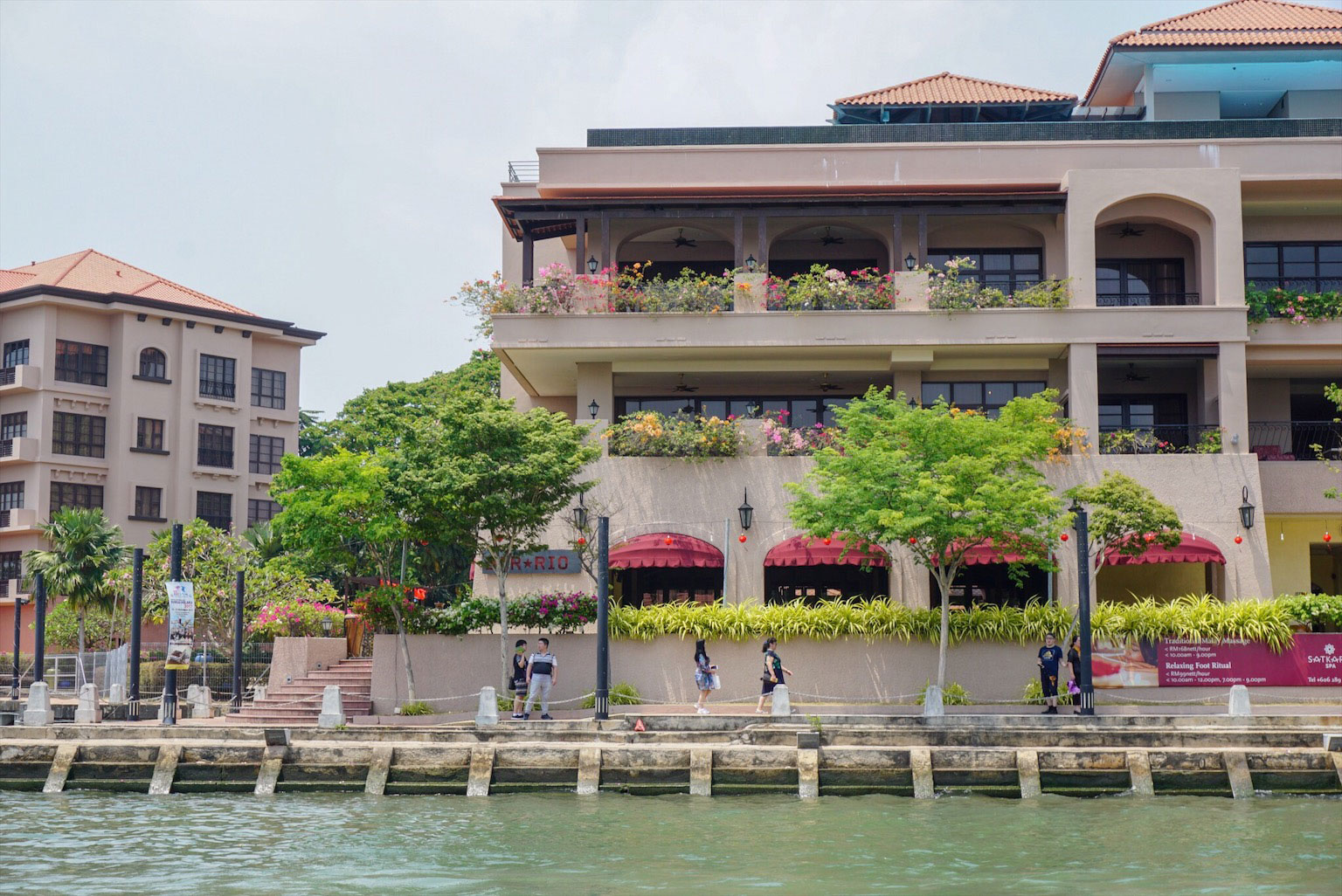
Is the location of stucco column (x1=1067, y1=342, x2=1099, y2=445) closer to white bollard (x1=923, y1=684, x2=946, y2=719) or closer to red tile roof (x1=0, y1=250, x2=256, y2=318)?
white bollard (x1=923, y1=684, x2=946, y2=719)

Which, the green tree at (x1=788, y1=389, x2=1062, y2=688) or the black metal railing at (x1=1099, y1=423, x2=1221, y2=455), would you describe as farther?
the black metal railing at (x1=1099, y1=423, x2=1221, y2=455)

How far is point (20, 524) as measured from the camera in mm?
57406

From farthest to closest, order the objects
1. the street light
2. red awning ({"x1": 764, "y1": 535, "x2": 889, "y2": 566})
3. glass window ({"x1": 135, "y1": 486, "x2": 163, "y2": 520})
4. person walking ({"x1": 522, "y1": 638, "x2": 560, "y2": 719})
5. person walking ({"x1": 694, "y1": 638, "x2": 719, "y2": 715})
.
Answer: glass window ({"x1": 135, "y1": 486, "x2": 163, "y2": 520}), the street light, red awning ({"x1": 764, "y1": 535, "x2": 889, "y2": 566}), person walking ({"x1": 694, "y1": 638, "x2": 719, "y2": 715}), person walking ({"x1": 522, "y1": 638, "x2": 560, "y2": 719})

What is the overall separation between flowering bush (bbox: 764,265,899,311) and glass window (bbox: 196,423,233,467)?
35115mm

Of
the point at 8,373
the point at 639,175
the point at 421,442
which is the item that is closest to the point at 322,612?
the point at 421,442

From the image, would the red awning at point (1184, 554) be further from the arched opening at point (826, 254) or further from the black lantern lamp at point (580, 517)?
the black lantern lamp at point (580, 517)

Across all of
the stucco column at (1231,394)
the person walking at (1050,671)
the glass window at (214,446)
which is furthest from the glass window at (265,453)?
the person walking at (1050,671)

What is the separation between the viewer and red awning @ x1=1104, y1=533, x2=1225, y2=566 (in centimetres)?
3356

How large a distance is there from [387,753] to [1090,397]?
66.5 feet

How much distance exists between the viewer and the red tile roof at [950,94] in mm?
42906

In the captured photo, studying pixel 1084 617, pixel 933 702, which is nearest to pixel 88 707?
pixel 933 702

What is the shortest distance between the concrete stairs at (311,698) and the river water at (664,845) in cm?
797

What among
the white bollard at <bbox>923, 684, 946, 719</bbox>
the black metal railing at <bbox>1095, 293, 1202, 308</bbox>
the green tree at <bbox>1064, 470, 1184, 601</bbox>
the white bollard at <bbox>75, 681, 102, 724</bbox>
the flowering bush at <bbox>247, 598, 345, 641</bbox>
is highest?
the black metal railing at <bbox>1095, 293, 1202, 308</bbox>

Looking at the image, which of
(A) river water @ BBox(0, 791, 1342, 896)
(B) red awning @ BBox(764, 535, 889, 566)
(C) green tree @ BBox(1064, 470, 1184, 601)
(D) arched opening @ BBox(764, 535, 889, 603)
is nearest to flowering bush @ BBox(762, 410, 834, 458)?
(B) red awning @ BBox(764, 535, 889, 566)
